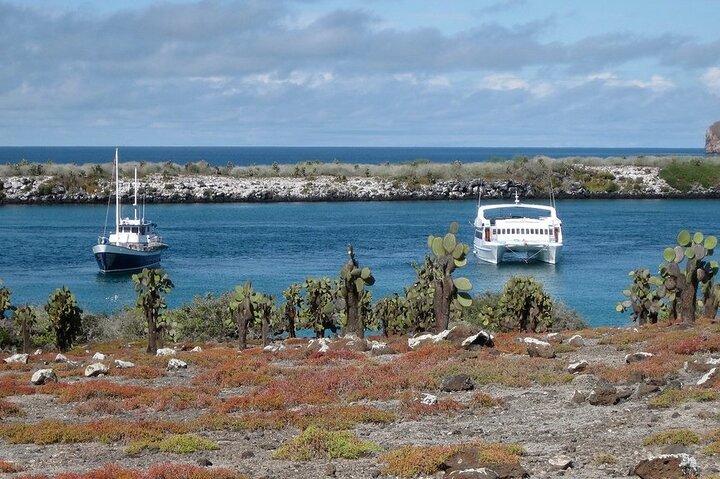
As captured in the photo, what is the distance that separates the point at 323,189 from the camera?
535 feet

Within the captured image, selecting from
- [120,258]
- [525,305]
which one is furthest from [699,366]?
[120,258]

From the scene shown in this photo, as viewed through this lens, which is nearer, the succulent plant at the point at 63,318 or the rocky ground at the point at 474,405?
the rocky ground at the point at 474,405

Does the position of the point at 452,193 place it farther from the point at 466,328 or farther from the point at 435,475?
the point at 435,475

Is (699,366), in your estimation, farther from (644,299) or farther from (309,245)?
(309,245)

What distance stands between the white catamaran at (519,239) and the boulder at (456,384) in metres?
66.8

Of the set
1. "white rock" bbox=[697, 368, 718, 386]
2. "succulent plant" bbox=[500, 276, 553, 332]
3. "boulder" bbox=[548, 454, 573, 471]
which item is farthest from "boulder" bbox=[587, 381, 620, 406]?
"succulent plant" bbox=[500, 276, 553, 332]

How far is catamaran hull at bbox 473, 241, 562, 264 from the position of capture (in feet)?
287

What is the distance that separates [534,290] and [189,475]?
2580 centimetres

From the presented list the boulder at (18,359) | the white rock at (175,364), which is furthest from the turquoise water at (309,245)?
the white rock at (175,364)

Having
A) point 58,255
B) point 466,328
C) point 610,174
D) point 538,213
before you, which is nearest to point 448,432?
point 466,328

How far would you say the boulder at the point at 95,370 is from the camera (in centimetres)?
2525

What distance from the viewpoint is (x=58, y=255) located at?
303ft

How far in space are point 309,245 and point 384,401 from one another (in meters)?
76.8

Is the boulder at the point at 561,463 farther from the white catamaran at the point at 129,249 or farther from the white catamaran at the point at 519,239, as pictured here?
the white catamaran at the point at 519,239
